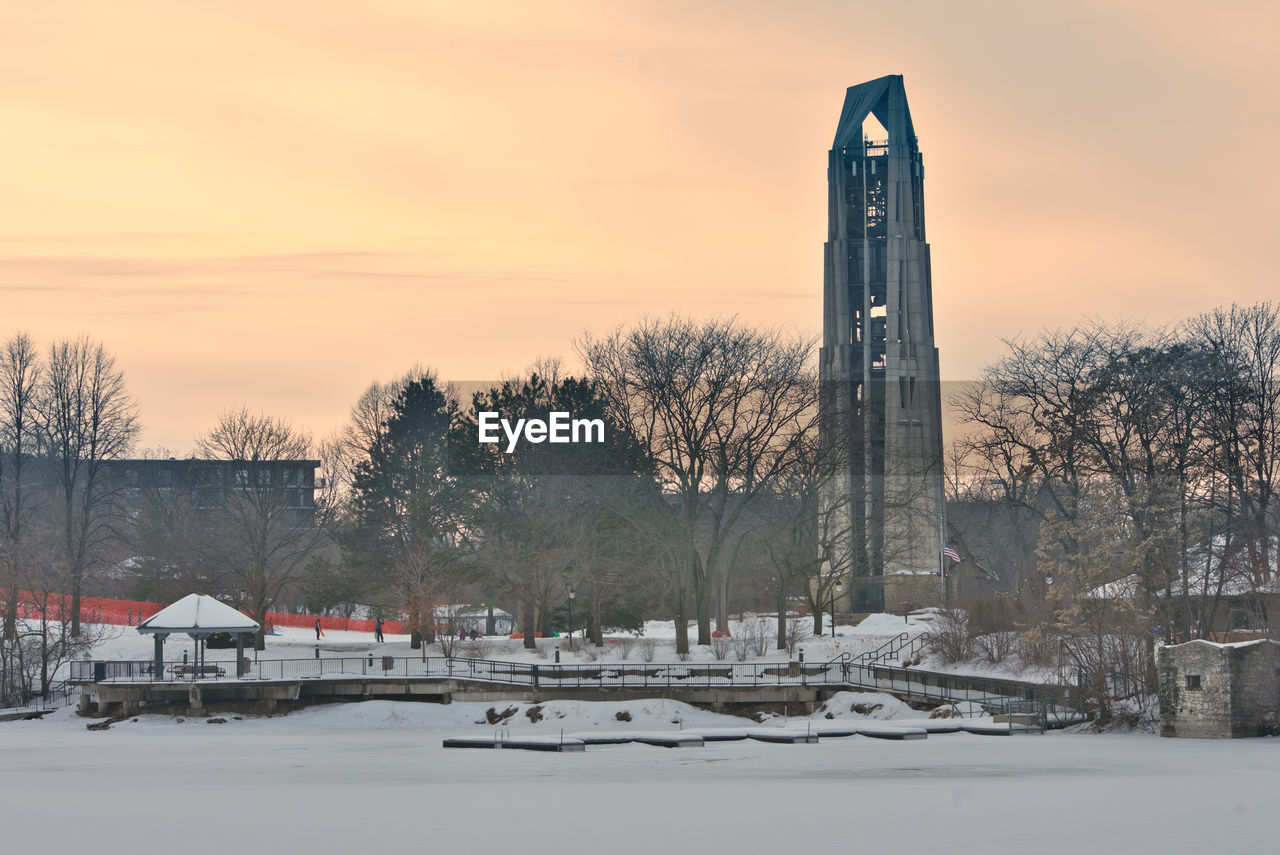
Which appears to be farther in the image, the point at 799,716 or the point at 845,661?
the point at 845,661

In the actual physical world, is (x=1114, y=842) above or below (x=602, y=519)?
below

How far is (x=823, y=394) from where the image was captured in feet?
190

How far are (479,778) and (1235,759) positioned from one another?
14893 mm

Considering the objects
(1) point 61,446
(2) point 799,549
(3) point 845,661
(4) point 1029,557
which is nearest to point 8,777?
(3) point 845,661

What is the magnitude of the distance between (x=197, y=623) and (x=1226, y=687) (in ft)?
114

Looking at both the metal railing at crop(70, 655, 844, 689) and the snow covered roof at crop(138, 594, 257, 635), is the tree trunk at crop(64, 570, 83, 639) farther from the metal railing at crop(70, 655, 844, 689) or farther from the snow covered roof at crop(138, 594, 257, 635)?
the snow covered roof at crop(138, 594, 257, 635)

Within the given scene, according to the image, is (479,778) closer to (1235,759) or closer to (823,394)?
(1235,759)

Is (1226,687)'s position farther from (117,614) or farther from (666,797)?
(117,614)

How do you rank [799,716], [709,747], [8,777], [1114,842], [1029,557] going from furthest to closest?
[1029,557] < [799,716] < [709,747] < [8,777] < [1114,842]

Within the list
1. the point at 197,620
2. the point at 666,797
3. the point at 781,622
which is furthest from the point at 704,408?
the point at 666,797

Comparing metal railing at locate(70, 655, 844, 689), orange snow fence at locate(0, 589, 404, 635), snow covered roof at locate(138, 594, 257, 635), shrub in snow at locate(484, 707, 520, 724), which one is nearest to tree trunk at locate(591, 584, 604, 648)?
metal railing at locate(70, 655, 844, 689)

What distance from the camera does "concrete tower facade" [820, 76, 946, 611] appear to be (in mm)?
73312

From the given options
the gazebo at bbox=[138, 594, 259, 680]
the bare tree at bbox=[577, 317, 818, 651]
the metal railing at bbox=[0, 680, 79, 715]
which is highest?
the bare tree at bbox=[577, 317, 818, 651]

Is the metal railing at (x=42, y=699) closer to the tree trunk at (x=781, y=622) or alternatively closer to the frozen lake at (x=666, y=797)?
the frozen lake at (x=666, y=797)
